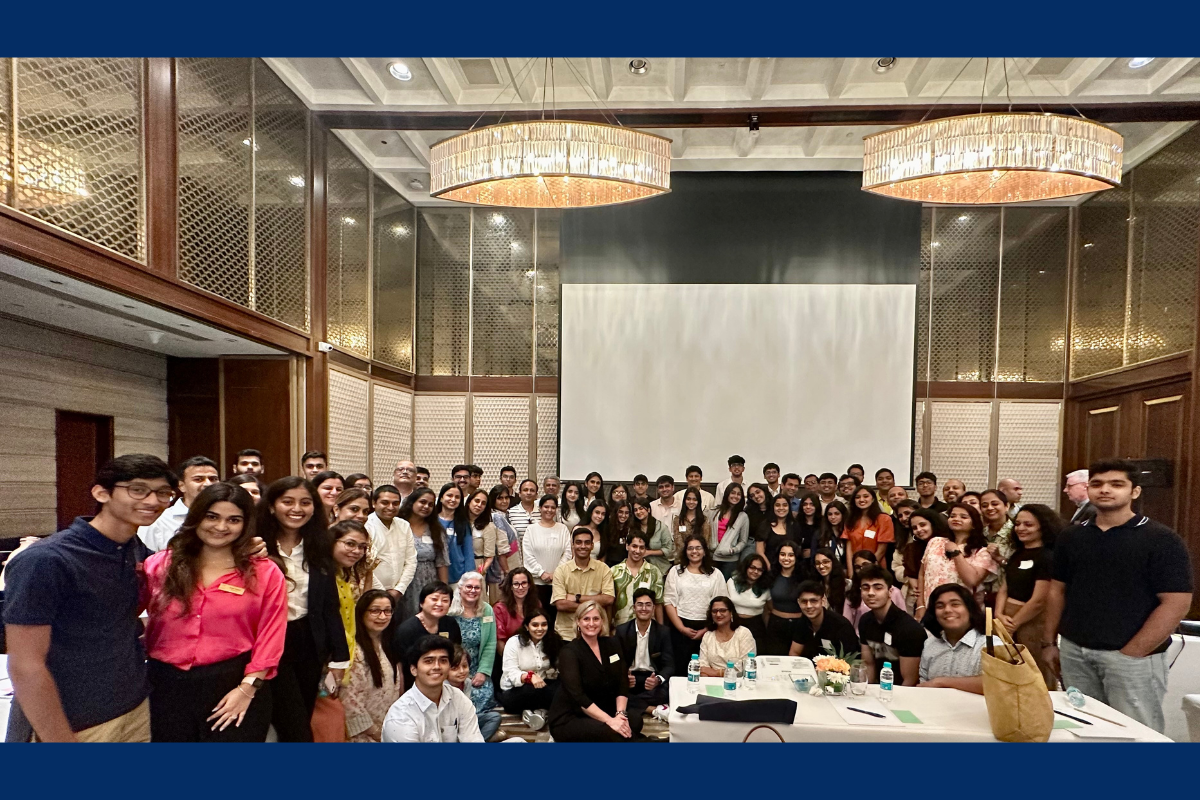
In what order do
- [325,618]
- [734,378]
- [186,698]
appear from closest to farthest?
[186,698]
[325,618]
[734,378]

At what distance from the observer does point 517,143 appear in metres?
4.17

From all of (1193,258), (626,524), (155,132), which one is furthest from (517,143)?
(1193,258)

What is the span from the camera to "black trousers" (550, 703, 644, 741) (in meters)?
4.00

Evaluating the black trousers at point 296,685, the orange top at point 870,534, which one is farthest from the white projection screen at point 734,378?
the black trousers at point 296,685

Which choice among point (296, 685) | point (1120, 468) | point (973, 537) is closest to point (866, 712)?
point (1120, 468)

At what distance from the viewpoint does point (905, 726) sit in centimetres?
291

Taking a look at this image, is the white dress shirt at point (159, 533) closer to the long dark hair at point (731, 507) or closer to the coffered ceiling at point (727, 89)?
the long dark hair at point (731, 507)

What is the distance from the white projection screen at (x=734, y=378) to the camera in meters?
8.38

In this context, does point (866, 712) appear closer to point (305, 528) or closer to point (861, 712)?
point (861, 712)

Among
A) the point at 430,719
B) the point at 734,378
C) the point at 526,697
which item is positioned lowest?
the point at 526,697

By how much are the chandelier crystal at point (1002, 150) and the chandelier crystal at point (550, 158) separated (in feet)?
4.74

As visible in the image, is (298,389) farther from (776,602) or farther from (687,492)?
(776,602)

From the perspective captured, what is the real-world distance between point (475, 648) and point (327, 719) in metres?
1.45

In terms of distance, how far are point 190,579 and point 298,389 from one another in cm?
470
